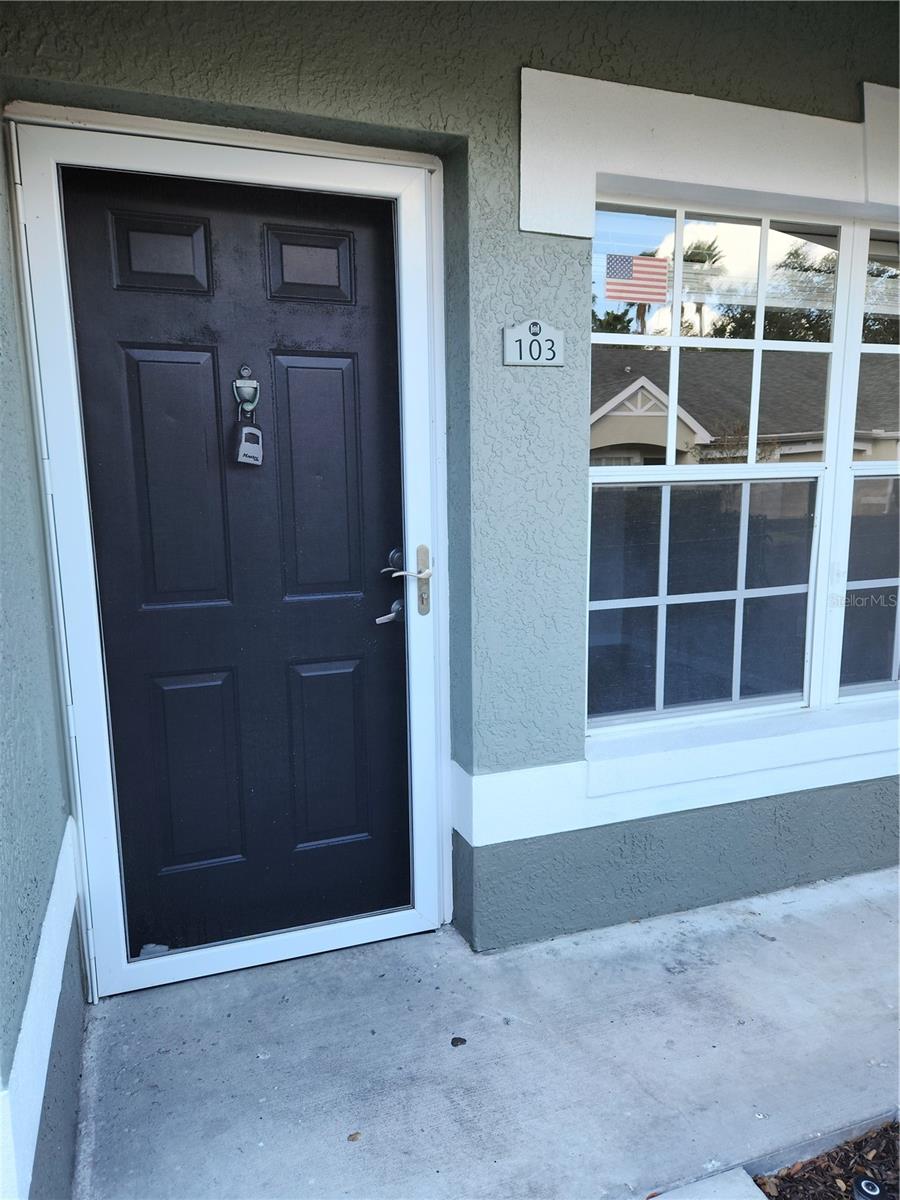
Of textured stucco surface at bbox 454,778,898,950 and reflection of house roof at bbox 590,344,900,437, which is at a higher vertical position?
reflection of house roof at bbox 590,344,900,437

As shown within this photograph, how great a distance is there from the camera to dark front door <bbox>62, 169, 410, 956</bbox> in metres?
2.16

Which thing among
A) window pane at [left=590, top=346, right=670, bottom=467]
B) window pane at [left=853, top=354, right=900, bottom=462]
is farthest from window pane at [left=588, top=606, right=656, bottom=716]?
window pane at [left=853, top=354, right=900, bottom=462]

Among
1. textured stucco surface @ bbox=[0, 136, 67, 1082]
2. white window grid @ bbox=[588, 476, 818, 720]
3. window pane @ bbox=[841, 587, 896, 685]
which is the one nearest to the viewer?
textured stucco surface @ bbox=[0, 136, 67, 1082]

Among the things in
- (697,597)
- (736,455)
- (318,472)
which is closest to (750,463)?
(736,455)

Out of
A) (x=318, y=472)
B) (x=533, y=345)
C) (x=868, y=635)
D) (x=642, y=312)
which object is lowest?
(x=868, y=635)

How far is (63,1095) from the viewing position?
1.72 m

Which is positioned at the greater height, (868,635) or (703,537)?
(703,537)

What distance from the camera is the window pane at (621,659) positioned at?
2.67 meters

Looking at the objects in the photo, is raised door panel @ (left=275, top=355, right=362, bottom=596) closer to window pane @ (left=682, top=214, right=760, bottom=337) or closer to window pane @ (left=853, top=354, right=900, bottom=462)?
window pane @ (left=682, top=214, right=760, bottom=337)

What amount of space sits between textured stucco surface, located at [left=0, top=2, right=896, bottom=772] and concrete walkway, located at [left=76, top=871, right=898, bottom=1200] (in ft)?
2.36

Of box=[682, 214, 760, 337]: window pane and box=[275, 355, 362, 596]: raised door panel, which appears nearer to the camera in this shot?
box=[275, 355, 362, 596]: raised door panel

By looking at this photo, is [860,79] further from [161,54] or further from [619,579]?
[161,54]

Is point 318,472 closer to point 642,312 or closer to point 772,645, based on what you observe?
point 642,312

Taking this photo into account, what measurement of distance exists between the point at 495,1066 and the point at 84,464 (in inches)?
77.3
